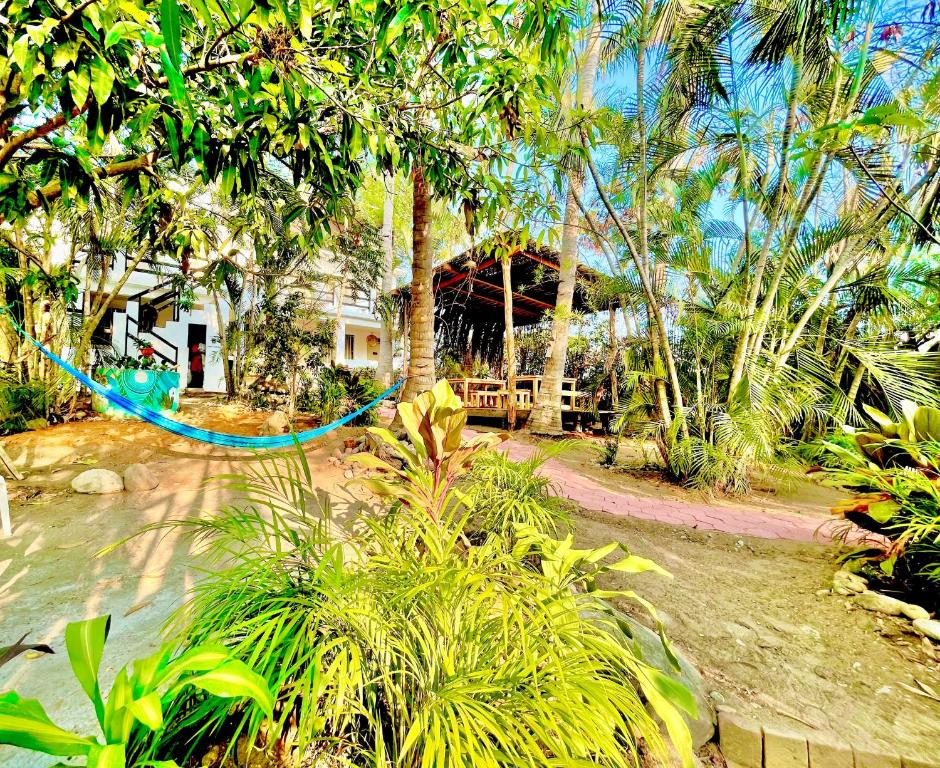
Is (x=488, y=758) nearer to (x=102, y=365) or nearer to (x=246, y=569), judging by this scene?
(x=246, y=569)

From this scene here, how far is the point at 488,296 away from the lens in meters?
10.9

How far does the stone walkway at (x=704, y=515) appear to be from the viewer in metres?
3.19

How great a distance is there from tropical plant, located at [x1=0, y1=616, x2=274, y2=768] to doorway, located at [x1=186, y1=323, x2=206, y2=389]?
12.9m

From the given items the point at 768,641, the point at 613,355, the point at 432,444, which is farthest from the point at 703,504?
the point at 613,355

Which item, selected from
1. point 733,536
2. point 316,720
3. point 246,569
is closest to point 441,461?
point 246,569

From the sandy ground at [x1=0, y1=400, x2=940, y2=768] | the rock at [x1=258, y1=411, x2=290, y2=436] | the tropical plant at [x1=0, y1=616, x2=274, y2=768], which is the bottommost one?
the sandy ground at [x1=0, y1=400, x2=940, y2=768]

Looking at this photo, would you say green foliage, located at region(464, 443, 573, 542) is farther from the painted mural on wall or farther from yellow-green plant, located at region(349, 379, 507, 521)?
the painted mural on wall

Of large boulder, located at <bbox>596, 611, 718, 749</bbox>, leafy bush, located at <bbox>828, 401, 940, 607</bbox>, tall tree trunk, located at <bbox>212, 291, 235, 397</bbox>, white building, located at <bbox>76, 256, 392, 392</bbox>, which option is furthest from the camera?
white building, located at <bbox>76, 256, 392, 392</bbox>

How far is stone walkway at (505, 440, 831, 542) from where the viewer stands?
3.19 meters

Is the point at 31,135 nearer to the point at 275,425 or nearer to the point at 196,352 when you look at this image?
the point at 275,425

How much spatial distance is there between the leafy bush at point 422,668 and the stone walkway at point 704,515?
2.67m

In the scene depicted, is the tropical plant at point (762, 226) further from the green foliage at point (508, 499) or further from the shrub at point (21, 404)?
the shrub at point (21, 404)

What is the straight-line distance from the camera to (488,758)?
732mm

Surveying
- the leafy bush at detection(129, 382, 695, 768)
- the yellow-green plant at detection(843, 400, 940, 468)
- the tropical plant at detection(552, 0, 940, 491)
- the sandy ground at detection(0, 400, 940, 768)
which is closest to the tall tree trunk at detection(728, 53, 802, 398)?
the tropical plant at detection(552, 0, 940, 491)
